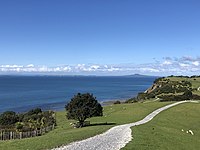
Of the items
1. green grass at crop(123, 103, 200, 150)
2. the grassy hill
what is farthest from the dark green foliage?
the grassy hill

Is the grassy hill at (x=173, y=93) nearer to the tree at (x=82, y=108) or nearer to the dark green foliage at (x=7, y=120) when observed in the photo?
the dark green foliage at (x=7, y=120)

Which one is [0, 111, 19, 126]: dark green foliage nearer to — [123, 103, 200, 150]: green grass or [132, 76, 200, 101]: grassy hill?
[123, 103, 200, 150]: green grass

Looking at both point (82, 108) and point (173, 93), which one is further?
point (173, 93)

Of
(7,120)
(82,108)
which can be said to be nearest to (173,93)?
(7,120)

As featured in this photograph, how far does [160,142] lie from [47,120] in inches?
A: 1493

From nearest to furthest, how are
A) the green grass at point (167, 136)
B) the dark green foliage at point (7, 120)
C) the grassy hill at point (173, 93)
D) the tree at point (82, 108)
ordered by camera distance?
the green grass at point (167, 136), the tree at point (82, 108), the dark green foliage at point (7, 120), the grassy hill at point (173, 93)

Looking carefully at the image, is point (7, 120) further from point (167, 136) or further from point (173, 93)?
point (173, 93)

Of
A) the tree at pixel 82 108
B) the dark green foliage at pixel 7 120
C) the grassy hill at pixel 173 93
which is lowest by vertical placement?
the dark green foliage at pixel 7 120

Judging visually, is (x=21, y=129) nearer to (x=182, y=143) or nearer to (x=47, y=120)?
(x=47, y=120)

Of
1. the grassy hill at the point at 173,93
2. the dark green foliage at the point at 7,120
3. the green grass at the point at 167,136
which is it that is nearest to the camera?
the green grass at the point at 167,136

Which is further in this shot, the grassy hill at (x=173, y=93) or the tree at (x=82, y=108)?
the grassy hill at (x=173, y=93)

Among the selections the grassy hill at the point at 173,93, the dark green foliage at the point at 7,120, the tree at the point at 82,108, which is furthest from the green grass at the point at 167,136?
the grassy hill at the point at 173,93

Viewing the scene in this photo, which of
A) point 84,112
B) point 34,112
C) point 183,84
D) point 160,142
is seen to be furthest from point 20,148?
point 183,84

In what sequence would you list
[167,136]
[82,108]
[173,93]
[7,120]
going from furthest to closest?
[173,93], [7,120], [82,108], [167,136]
